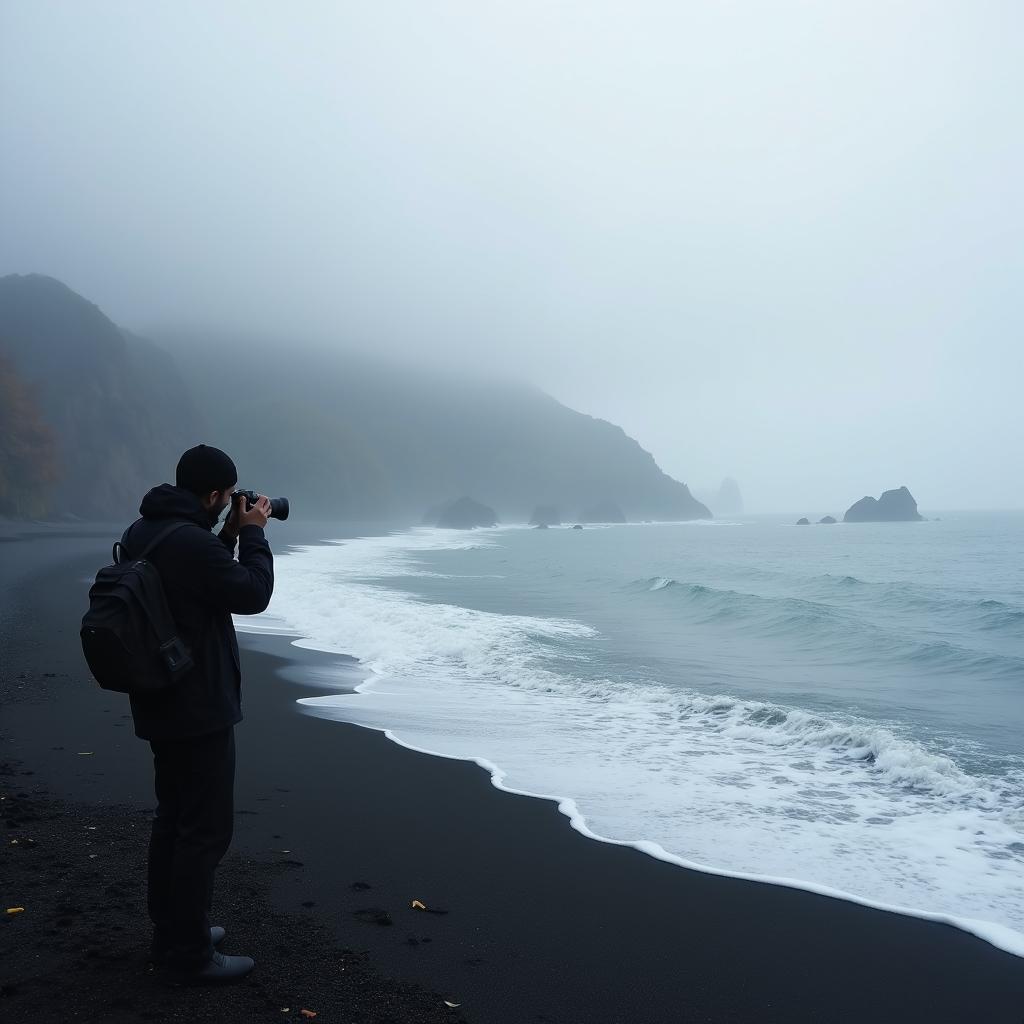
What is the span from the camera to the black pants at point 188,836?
2.76 meters

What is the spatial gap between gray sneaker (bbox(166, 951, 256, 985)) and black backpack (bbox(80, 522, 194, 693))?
3.16ft

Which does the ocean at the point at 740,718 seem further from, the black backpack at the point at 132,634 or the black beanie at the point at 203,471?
the black beanie at the point at 203,471

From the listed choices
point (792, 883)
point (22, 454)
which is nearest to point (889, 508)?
point (22, 454)

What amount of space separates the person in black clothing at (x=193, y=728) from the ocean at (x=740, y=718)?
252cm

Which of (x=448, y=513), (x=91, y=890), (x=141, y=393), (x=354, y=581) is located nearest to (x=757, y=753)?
(x=91, y=890)

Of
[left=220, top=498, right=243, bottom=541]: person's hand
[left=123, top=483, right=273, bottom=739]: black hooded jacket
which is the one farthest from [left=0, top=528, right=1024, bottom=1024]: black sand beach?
[left=220, top=498, right=243, bottom=541]: person's hand

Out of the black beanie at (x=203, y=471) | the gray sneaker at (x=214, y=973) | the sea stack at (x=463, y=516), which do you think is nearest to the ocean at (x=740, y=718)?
the gray sneaker at (x=214, y=973)

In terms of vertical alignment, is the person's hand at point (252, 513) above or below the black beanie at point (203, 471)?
below

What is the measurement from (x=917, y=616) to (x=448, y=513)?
103721 mm

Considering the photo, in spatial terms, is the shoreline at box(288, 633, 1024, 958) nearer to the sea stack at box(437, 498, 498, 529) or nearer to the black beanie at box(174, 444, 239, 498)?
the black beanie at box(174, 444, 239, 498)

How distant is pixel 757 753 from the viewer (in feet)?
22.8

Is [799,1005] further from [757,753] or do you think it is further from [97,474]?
[97,474]

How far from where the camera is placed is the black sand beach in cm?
285

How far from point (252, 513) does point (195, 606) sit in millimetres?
409
